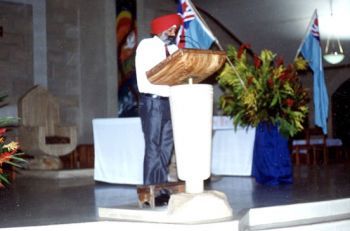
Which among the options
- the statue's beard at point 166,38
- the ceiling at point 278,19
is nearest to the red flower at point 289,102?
the statue's beard at point 166,38

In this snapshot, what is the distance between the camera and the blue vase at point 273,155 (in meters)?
5.80

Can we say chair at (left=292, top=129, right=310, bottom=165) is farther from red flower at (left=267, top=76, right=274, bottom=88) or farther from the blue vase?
red flower at (left=267, top=76, right=274, bottom=88)

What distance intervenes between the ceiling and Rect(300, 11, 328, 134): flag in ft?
12.2

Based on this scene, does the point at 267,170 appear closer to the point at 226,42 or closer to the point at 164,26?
the point at 164,26

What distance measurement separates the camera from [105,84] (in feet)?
33.3

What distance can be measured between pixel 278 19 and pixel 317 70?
4.89m

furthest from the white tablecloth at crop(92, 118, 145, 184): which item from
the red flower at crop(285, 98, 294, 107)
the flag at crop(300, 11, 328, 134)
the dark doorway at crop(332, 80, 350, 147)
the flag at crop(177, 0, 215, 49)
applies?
the dark doorway at crop(332, 80, 350, 147)

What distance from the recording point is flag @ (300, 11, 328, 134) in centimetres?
684

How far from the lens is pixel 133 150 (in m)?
6.39

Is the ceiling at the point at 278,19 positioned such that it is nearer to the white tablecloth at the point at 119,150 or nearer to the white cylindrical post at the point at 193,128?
the white tablecloth at the point at 119,150

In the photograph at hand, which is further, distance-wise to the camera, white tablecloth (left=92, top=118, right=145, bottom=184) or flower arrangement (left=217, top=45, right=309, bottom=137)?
white tablecloth (left=92, top=118, right=145, bottom=184)

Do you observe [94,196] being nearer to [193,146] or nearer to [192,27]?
[192,27]

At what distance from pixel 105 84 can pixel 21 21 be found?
1.77 m

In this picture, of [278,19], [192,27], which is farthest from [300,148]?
[192,27]
